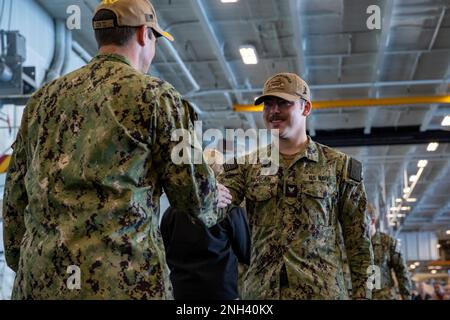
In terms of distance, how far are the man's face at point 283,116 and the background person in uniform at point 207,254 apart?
0.53 m

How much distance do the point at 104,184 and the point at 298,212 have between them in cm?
122

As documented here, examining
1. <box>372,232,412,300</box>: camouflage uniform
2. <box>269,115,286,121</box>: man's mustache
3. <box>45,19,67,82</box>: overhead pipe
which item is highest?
<box>45,19,67,82</box>: overhead pipe

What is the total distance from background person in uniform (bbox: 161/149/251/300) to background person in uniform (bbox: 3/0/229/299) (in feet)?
5.12

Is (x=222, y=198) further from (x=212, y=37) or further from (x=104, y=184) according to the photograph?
(x=212, y=37)

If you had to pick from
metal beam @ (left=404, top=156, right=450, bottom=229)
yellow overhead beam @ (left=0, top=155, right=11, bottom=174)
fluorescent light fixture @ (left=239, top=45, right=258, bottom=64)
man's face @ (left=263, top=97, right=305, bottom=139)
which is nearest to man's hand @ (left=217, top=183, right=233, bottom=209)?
man's face @ (left=263, top=97, right=305, bottom=139)

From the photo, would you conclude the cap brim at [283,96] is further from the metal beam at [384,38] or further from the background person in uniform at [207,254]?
the metal beam at [384,38]

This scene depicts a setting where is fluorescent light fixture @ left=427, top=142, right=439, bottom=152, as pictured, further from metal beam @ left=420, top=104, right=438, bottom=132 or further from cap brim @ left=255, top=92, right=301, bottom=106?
cap brim @ left=255, top=92, right=301, bottom=106

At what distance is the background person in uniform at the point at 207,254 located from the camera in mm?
3477

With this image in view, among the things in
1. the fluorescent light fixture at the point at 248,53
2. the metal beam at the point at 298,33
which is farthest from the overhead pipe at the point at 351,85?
the fluorescent light fixture at the point at 248,53

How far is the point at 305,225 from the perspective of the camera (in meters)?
2.74

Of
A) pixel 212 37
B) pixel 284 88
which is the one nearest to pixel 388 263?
pixel 212 37

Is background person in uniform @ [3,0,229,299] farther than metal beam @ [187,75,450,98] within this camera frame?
No

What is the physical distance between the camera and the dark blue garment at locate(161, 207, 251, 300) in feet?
11.4
